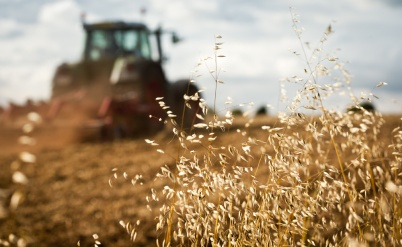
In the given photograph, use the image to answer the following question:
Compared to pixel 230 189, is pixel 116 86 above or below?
below

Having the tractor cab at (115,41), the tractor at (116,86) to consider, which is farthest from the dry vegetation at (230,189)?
the tractor cab at (115,41)

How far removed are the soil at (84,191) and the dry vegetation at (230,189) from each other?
2 cm

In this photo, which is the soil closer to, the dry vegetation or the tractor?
the dry vegetation

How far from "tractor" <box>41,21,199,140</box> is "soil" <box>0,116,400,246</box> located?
497 mm

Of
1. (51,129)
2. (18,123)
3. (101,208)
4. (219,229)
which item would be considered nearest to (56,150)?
(51,129)

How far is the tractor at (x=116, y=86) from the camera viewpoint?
10.6 m

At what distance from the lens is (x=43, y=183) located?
25.7 feet

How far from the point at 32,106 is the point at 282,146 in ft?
32.2

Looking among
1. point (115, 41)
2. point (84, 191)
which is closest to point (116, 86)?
point (115, 41)

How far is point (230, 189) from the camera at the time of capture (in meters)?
4.49

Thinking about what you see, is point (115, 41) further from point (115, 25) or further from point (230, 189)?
point (230, 189)

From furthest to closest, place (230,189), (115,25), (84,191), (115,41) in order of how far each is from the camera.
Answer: (115,41) < (115,25) < (84,191) < (230,189)

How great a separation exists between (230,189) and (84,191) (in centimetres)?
326

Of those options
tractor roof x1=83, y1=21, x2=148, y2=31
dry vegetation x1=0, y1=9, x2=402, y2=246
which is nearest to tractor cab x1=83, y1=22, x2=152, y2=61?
tractor roof x1=83, y1=21, x2=148, y2=31
